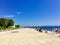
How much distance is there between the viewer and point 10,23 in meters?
78.8

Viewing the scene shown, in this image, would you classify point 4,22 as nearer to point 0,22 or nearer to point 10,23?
point 0,22

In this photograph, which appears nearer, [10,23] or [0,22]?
[0,22]

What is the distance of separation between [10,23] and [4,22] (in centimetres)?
800

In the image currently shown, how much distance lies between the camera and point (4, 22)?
233 feet

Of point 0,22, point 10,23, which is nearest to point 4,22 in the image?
point 0,22

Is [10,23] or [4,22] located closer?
[4,22]

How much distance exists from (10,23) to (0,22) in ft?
31.9

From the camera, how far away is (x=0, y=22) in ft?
230
